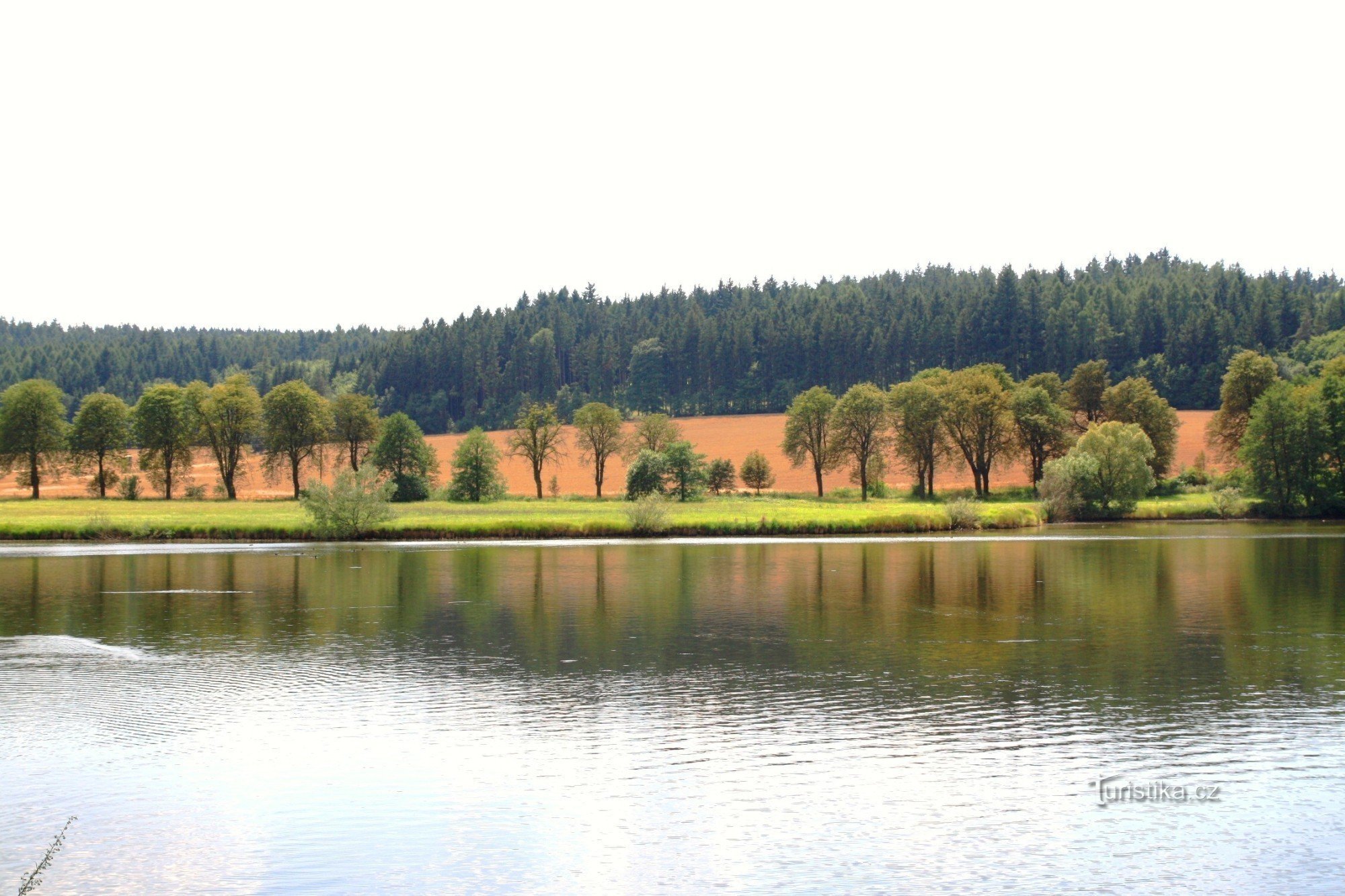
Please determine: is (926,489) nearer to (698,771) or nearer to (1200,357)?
(1200,357)

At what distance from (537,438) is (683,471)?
25.4 metres

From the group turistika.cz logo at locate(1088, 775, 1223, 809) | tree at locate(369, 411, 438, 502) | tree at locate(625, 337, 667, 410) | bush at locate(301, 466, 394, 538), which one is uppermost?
tree at locate(625, 337, 667, 410)

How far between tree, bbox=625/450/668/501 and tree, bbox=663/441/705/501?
0.46 m

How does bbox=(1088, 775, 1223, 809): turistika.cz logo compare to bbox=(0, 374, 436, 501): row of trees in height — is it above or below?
below

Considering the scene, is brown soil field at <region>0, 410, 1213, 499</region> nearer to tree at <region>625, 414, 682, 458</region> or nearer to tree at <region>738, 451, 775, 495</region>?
tree at <region>738, 451, 775, 495</region>

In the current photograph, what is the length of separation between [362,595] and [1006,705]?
29033mm

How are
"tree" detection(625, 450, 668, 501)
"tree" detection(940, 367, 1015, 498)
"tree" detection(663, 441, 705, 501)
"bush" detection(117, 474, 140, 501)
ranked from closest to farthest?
"tree" detection(663, 441, 705, 501) → "tree" detection(625, 450, 668, 501) → "tree" detection(940, 367, 1015, 498) → "bush" detection(117, 474, 140, 501)

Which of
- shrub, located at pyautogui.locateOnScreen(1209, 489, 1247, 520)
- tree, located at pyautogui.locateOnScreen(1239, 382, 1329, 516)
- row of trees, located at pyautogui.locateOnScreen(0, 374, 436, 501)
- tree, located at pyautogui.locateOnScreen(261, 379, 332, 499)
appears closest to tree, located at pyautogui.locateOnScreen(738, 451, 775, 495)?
row of trees, located at pyautogui.locateOnScreen(0, 374, 436, 501)

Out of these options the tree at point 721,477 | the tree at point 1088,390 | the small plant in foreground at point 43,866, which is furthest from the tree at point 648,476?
the small plant in foreground at point 43,866

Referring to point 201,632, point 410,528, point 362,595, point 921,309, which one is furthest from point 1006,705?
point 921,309

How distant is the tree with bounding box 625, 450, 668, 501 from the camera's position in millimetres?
100188

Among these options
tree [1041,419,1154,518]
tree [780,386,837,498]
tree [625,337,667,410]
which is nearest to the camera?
tree [1041,419,1154,518]

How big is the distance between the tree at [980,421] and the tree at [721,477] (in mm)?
21669

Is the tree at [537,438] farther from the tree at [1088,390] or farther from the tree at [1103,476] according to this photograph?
the tree at [1088,390]
